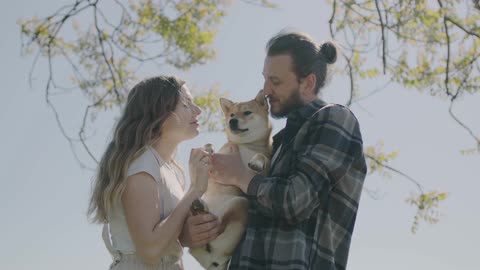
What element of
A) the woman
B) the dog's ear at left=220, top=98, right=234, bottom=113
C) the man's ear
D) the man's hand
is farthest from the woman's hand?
the dog's ear at left=220, top=98, right=234, bottom=113

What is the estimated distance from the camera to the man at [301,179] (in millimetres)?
2666

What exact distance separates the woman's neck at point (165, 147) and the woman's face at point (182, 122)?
0.03 m

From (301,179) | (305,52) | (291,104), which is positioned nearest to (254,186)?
(301,179)

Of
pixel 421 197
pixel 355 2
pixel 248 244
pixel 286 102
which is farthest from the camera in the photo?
pixel 421 197

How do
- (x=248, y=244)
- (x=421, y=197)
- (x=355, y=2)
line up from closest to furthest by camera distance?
(x=248, y=244) → (x=355, y=2) → (x=421, y=197)

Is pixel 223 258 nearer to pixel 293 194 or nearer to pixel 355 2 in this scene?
pixel 293 194

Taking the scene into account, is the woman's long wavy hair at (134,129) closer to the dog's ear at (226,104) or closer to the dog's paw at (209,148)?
the dog's paw at (209,148)

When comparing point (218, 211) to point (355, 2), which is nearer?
point (218, 211)

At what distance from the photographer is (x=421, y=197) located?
6.05 metres

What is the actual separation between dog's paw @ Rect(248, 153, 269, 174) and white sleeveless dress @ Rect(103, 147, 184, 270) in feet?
1.22

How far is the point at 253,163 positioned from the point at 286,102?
0.98 feet

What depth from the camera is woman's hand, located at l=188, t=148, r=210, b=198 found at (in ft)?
9.82

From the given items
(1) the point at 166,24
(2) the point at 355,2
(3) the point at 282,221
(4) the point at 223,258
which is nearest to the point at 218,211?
(4) the point at 223,258

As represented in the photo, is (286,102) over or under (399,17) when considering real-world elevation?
under
